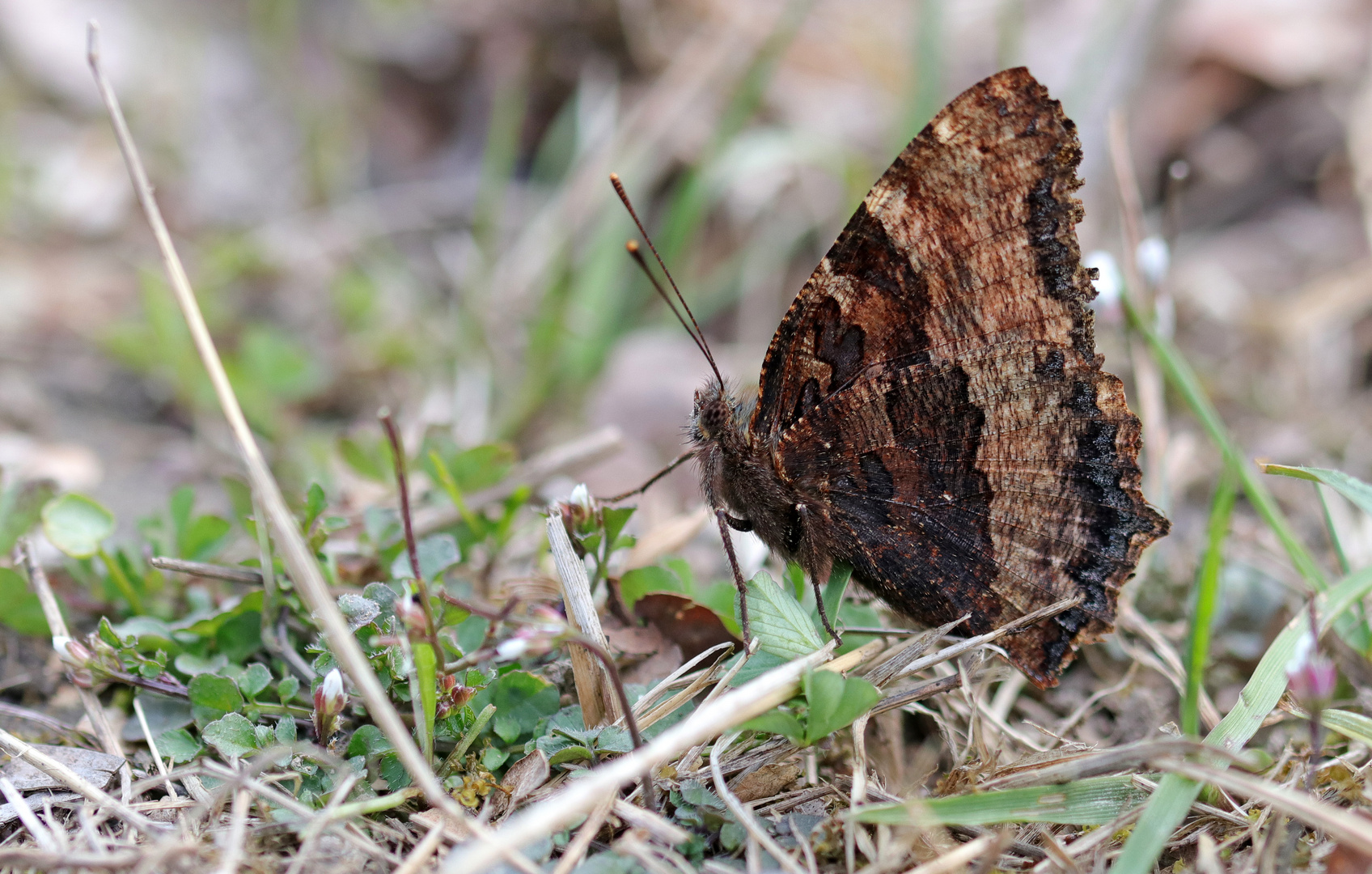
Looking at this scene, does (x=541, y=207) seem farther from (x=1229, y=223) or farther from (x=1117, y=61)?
(x=1229, y=223)

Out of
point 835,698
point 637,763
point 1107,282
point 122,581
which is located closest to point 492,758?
point 637,763

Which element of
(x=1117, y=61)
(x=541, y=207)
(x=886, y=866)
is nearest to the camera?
(x=886, y=866)

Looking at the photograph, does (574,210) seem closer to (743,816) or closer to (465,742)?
(465,742)

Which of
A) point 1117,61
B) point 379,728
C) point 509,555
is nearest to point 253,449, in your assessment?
point 379,728

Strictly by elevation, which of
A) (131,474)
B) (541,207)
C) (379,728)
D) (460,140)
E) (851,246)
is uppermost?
(460,140)

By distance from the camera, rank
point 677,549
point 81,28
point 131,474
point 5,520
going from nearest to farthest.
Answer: point 5,520
point 677,549
point 131,474
point 81,28

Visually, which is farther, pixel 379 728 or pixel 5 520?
pixel 5 520

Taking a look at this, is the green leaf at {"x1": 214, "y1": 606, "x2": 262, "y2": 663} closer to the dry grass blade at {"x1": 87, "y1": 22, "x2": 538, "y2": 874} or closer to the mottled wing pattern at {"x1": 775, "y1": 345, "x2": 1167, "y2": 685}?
the dry grass blade at {"x1": 87, "y1": 22, "x2": 538, "y2": 874}
